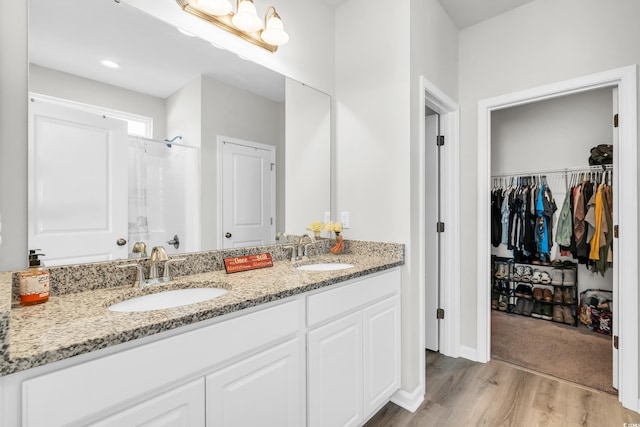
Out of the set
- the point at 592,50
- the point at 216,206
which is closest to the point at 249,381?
the point at 216,206

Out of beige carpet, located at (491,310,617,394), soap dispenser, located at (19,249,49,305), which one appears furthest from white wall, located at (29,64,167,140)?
beige carpet, located at (491,310,617,394)

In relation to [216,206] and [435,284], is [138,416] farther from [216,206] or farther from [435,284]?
[435,284]

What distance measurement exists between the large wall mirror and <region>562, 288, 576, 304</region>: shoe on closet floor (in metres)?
3.24

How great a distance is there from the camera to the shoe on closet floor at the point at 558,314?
10.8ft

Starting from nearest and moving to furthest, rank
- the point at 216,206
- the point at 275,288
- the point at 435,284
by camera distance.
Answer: the point at 275,288
the point at 216,206
the point at 435,284

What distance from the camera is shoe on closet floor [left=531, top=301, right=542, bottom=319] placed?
11.3ft

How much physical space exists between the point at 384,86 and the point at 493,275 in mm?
2993

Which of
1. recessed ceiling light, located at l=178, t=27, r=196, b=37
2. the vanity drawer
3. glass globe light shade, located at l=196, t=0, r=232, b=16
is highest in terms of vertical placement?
glass globe light shade, located at l=196, t=0, r=232, b=16

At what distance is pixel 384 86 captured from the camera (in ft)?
6.63

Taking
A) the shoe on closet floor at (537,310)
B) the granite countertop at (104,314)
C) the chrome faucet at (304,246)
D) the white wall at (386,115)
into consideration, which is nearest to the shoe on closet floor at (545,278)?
the shoe on closet floor at (537,310)

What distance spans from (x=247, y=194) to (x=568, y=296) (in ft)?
11.9

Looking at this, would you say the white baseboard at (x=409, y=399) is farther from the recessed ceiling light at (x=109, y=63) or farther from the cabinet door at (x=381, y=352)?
the recessed ceiling light at (x=109, y=63)

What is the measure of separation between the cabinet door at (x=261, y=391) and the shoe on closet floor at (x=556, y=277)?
11.5 ft

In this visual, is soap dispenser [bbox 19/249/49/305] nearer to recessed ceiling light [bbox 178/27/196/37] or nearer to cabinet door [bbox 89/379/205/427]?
cabinet door [bbox 89/379/205/427]
